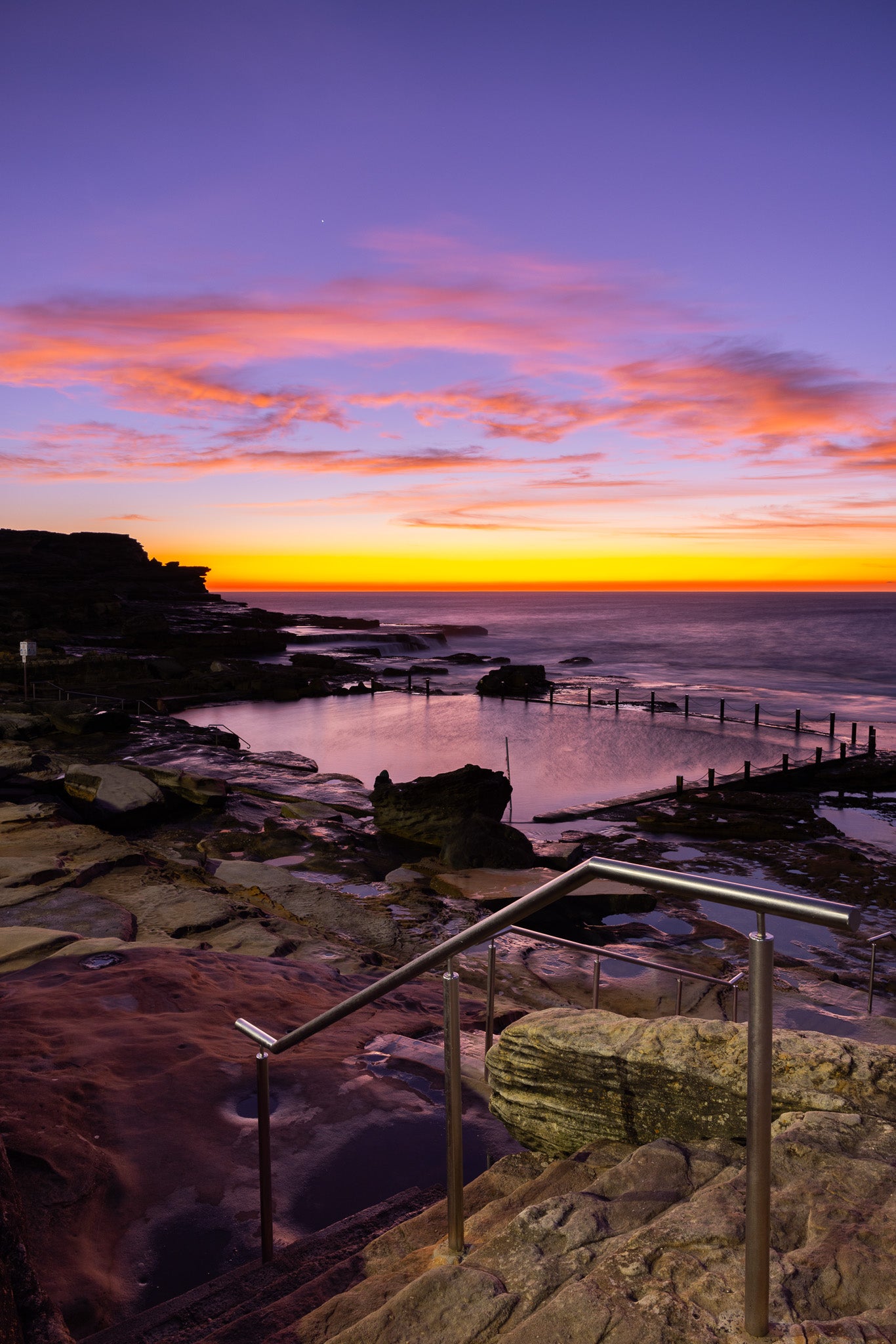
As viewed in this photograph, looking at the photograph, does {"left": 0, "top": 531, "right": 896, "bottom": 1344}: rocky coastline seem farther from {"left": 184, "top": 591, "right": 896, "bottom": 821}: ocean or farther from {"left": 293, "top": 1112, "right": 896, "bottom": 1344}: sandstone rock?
{"left": 184, "top": 591, "right": 896, "bottom": 821}: ocean

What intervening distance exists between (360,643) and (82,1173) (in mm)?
86676

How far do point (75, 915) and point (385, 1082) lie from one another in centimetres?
406

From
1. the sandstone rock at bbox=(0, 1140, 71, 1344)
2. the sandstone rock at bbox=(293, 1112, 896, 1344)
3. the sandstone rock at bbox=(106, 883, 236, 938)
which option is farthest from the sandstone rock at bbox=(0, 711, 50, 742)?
the sandstone rock at bbox=(293, 1112, 896, 1344)

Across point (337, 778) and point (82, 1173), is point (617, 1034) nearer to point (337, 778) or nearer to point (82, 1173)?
point (82, 1173)

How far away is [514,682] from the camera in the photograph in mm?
45906

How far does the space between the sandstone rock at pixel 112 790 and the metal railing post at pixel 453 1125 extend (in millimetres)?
12391

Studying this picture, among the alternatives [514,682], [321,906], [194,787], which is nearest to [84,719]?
[194,787]

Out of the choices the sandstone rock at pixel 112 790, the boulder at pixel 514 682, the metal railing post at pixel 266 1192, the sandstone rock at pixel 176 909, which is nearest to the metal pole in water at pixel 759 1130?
the metal railing post at pixel 266 1192

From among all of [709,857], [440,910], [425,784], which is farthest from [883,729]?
[440,910]

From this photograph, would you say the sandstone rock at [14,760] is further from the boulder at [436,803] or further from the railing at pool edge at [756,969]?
the railing at pool edge at [756,969]

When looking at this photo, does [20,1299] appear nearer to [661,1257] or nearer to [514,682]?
[661,1257]

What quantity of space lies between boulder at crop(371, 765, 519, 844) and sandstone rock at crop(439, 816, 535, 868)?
1067mm

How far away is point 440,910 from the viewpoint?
11.6 meters

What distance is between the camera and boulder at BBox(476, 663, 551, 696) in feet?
150
